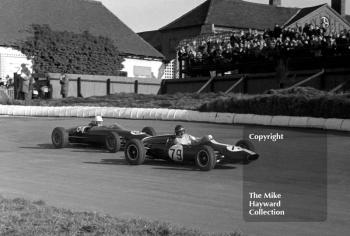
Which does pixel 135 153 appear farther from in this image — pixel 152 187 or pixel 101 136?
pixel 152 187

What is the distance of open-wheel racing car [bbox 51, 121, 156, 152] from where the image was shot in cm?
1412

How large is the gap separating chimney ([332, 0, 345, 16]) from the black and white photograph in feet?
107

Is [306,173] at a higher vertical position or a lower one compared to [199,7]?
lower

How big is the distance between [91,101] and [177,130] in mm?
17031

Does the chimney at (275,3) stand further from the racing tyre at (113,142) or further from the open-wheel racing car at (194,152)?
the open-wheel racing car at (194,152)

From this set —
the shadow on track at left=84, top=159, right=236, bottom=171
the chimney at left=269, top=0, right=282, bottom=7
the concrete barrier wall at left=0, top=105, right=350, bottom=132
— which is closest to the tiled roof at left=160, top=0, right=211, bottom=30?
the chimney at left=269, top=0, right=282, bottom=7

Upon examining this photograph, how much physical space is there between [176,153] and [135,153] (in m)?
0.89

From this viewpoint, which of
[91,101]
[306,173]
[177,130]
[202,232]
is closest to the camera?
[202,232]

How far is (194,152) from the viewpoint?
1166 centimetres

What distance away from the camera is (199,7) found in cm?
6456

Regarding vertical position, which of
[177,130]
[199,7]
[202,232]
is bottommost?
[202,232]

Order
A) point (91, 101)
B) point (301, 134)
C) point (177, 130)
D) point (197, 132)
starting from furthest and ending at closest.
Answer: point (91, 101)
point (197, 132)
point (301, 134)
point (177, 130)

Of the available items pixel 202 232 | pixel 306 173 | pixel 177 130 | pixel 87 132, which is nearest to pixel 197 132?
pixel 87 132

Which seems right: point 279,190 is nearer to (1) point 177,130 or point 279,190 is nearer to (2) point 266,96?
(1) point 177,130
